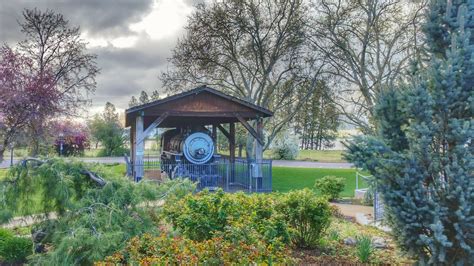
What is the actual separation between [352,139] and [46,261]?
3.58 metres

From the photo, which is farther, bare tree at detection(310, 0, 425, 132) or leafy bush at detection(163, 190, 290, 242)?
bare tree at detection(310, 0, 425, 132)

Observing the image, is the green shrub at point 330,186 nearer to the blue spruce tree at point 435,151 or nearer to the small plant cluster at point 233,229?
the small plant cluster at point 233,229

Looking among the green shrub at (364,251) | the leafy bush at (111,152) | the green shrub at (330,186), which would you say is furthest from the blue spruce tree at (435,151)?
the leafy bush at (111,152)

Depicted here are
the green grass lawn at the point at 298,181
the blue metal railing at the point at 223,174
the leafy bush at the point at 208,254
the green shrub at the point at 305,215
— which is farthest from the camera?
the green grass lawn at the point at 298,181

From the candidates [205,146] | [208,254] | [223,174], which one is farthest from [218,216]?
[223,174]

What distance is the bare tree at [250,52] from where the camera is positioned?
20.4 metres

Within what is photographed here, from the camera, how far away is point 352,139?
420cm

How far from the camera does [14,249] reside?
17.5 ft

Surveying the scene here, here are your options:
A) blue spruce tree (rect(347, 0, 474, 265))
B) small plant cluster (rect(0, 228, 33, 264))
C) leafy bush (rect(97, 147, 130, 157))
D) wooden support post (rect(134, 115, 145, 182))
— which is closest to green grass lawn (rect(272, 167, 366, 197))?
wooden support post (rect(134, 115, 145, 182))

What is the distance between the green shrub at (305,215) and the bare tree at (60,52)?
10.9 m

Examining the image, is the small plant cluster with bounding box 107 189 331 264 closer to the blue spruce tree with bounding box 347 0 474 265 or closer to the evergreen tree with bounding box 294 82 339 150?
the blue spruce tree with bounding box 347 0 474 265

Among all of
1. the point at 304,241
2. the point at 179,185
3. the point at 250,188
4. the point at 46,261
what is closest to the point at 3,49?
the point at 250,188

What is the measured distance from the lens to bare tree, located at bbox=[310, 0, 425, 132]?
16484mm

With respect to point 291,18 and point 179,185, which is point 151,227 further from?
point 291,18
